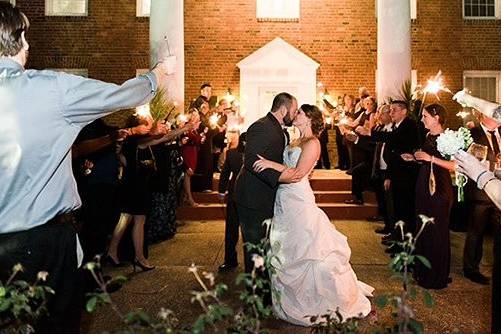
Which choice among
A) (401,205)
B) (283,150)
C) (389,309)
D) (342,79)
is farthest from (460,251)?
(342,79)

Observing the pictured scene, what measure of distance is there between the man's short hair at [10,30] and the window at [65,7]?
15700 millimetres

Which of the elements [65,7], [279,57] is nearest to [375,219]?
[279,57]

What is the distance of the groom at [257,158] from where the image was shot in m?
5.35

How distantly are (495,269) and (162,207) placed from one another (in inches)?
249

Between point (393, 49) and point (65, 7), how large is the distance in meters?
10.8

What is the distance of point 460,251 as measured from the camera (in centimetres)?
835

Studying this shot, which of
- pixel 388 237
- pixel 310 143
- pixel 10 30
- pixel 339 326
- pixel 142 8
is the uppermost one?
pixel 142 8

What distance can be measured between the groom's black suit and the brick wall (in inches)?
458

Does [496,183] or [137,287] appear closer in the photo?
[496,183]

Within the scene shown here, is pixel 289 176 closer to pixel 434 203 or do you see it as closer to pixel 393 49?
pixel 434 203

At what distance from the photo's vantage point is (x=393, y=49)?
1217cm

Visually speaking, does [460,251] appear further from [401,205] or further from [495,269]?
[495,269]

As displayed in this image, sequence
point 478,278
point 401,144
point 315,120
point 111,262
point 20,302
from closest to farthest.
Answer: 1. point 20,302
2. point 315,120
3. point 478,278
4. point 111,262
5. point 401,144

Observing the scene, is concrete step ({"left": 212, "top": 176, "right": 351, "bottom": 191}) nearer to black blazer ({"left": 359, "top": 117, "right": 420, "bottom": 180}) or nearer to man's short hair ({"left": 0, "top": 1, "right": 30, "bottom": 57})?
black blazer ({"left": 359, "top": 117, "right": 420, "bottom": 180})
